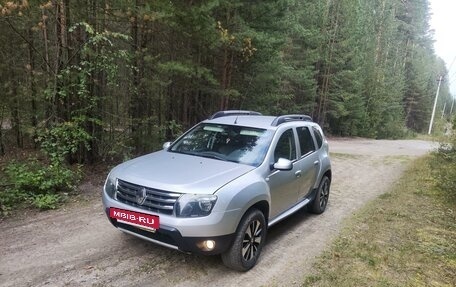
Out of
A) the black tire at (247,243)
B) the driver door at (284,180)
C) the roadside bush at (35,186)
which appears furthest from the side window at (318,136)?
the roadside bush at (35,186)

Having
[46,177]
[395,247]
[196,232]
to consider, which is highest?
[196,232]

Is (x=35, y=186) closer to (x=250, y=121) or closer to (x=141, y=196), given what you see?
(x=141, y=196)

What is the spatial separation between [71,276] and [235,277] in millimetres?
1876

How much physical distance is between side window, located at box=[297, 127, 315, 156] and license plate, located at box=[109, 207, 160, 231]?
3.02 m

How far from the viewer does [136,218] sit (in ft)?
13.2

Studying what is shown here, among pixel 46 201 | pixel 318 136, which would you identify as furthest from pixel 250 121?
pixel 46 201

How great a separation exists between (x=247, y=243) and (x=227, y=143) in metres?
1.58

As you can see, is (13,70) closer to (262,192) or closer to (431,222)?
(262,192)

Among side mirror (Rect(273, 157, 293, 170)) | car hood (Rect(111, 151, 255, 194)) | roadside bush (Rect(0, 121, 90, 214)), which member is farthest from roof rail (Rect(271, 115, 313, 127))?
roadside bush (Rect(0, 121, 90, 214))

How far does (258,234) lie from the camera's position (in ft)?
14.8

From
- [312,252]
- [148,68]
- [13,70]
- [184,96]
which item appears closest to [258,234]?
[312,252]

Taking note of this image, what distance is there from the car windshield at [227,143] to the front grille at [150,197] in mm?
1259

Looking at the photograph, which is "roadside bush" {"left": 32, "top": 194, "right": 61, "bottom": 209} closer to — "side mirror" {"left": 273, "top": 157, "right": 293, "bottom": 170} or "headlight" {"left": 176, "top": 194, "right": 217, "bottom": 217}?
"headlight" {"left": 176, "top": 194, "right": 217, "bottom": 217}

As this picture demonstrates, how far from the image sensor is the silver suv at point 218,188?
12.6ft
